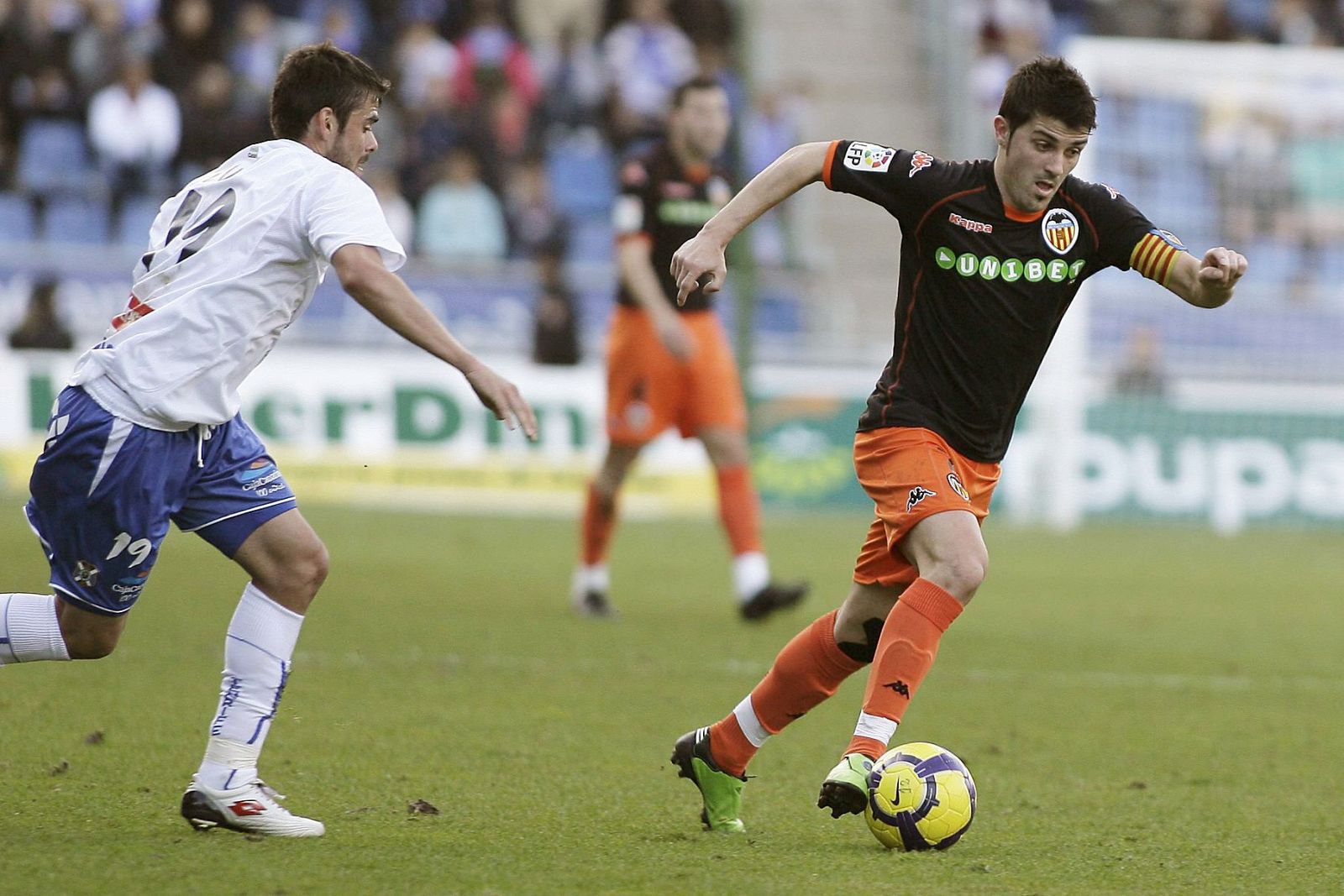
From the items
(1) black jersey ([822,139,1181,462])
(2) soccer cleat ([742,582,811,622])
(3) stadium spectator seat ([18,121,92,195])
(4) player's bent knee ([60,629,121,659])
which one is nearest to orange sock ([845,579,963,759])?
(1) black jersey ([822,139,1181,462])

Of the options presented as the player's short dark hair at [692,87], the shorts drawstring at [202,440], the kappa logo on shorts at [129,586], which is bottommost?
the kappa logo on shorts at [129,586]

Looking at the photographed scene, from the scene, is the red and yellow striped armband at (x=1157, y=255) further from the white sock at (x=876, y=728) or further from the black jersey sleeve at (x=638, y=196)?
the black jersey sleeve at (x=638, y=196)

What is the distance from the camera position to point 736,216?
16.4ft

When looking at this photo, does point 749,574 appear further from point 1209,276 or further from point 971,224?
point 1209,276

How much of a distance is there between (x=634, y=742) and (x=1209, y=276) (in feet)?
8.52

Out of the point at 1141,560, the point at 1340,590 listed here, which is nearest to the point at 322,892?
the point at 1340,590

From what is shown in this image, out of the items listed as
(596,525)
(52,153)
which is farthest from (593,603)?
(52,153)

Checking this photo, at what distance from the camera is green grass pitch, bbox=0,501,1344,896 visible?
14.7 ft

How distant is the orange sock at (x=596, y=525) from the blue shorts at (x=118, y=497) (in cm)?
526

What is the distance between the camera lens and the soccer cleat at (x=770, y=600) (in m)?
9.36

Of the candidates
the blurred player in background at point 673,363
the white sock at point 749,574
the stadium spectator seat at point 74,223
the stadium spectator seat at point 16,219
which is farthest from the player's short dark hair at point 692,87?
the stadium spectator seat at point 16,219

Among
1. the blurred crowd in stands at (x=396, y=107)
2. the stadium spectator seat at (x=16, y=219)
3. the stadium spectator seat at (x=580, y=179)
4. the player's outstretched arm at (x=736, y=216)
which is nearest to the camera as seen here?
the player's outstretched arm at (x=736, y=216)

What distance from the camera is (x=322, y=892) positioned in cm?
406

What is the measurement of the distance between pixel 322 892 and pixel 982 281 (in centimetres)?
242
